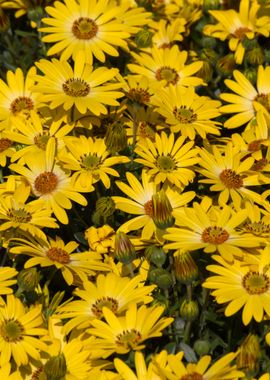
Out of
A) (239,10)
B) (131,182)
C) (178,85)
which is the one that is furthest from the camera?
(239,10)

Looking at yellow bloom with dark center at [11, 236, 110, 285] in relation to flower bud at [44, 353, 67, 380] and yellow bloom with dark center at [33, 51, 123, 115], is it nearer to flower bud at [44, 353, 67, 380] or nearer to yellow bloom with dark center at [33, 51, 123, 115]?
flower bud at [44, 353, 67, 380]

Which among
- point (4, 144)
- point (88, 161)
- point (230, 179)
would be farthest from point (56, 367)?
point (4, 144)

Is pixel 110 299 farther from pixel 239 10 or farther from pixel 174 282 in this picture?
pixel 239 10

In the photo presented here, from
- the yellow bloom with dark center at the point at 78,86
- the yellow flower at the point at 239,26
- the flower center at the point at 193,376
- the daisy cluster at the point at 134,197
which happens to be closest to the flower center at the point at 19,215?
the daisy cluster at the point at 134,197

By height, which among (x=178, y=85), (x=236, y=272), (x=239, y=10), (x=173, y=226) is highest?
Answer: (x=239, y=10)

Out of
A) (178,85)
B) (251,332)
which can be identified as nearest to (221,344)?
(251,332)

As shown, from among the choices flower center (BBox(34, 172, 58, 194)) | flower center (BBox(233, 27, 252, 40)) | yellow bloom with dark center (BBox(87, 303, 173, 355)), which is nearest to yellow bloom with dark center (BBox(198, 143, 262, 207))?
flower center (BBox(34, 172, 58, 194))

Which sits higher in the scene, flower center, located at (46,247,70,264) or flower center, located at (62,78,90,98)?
flower center, located at (62,78,90,98)

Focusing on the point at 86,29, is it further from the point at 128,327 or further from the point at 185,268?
the point at 128,327
